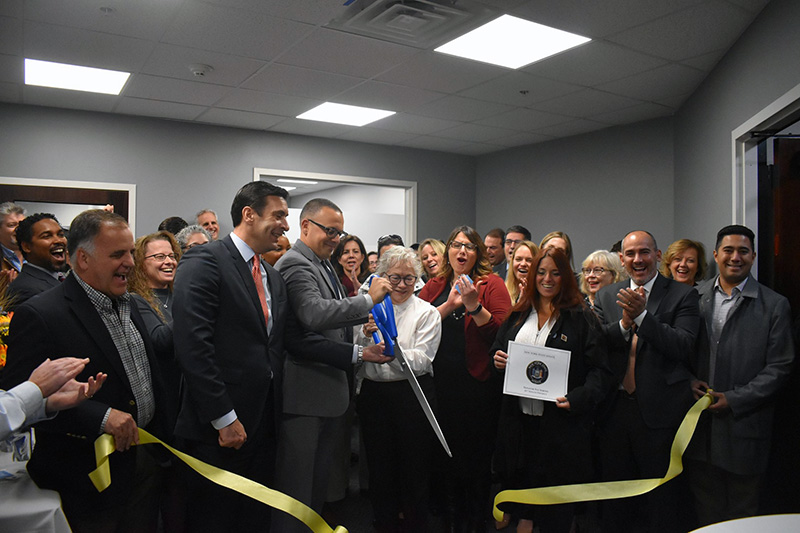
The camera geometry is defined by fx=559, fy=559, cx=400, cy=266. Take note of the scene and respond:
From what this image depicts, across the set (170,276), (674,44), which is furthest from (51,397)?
(674,44)

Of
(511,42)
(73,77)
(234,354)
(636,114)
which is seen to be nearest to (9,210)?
(73,77)

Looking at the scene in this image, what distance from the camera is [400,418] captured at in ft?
8.71

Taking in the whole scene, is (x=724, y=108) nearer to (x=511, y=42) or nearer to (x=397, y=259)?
(x=511, y=42)

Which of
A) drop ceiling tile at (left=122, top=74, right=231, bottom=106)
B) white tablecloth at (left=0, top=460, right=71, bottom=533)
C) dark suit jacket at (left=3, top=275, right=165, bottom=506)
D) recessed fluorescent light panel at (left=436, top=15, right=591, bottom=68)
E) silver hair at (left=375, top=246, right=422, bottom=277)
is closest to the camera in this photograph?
white tablecloth at (left=0, top=460, right=71, bottom=533)

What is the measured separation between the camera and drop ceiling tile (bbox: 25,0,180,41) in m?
3.28

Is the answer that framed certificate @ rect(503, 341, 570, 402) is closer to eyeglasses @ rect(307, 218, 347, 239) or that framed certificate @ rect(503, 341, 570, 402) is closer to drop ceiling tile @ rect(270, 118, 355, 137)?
eyeglasses @ rect(307, 218, 347, 239)

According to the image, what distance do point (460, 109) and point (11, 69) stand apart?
12.6 feet

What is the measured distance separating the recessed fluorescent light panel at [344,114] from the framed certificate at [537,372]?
12.2ft

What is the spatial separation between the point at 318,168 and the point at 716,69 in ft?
14.1

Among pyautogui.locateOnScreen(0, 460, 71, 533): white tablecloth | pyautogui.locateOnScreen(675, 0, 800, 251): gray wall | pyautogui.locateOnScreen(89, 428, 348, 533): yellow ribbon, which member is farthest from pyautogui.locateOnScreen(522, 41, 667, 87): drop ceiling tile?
pyautogui.locateOnScreen(0, 460, 71, 533): white tablecloth

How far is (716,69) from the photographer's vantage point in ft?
14.1

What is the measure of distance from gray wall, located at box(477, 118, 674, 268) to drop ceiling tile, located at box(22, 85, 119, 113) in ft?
15.7

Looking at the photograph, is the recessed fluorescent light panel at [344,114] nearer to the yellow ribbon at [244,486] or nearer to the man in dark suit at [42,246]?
the man in dark suit at [42,246]

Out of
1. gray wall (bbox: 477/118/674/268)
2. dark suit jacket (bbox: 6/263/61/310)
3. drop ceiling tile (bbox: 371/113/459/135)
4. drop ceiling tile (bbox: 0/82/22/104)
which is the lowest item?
dark suit jacket (bbox: 6/263/61/310)
